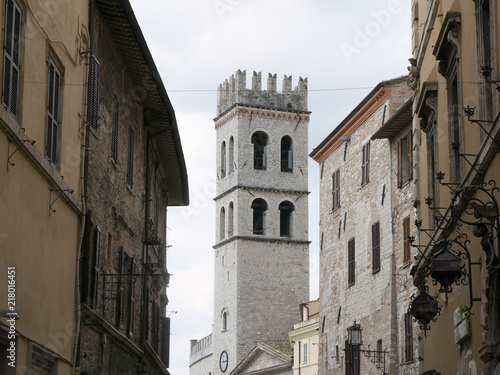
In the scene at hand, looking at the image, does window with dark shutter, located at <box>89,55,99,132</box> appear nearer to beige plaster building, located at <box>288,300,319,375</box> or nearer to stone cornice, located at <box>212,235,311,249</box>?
beige plaster building, located at <box>288,300,319,375</box>

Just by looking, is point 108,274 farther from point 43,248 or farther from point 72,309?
point 43,248

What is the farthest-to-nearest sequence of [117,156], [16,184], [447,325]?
[117,156] < [447,325] < [16,184]

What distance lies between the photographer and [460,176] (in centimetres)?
1280

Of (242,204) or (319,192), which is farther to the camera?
(242,204)

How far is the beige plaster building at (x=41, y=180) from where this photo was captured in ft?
33.2

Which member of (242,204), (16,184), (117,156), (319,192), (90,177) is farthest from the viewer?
(242,204)

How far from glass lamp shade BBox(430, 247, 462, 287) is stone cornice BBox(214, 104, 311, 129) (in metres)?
63.1

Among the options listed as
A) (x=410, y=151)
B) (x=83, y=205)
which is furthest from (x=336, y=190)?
(x=83, y=205)

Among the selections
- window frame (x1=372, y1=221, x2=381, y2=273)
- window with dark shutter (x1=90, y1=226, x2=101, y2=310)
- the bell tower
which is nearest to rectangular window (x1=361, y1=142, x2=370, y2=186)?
window frame (x1=372, y1=221, x2=381, y2=273)

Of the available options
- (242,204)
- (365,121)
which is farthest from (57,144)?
(242,204)

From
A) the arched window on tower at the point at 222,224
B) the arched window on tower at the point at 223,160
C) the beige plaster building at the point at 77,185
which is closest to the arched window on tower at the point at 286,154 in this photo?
the arched window on tower at the point at 223,160

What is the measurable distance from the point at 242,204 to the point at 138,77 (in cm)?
5151

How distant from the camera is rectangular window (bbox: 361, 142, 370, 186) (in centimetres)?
Result: 3217

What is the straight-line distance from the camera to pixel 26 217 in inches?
432
